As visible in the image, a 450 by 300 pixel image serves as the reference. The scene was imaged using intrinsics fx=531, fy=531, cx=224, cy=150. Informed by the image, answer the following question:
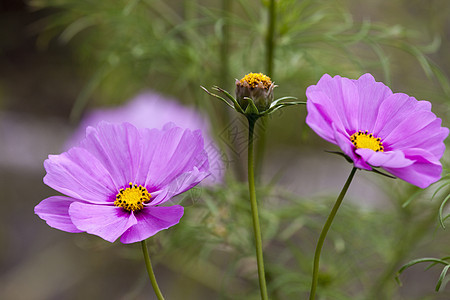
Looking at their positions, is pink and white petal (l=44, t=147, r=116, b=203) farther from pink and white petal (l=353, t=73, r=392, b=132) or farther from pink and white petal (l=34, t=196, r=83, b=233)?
pink and white petal (l=353, t=73, r=392, b=132)

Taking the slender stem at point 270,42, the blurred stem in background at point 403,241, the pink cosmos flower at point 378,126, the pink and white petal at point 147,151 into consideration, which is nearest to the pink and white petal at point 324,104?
the pink cosmos flower at point 378,126

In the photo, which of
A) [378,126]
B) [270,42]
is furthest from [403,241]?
[378,126]

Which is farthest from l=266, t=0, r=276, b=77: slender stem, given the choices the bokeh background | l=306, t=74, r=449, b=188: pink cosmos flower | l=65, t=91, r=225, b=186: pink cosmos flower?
l=306, t=74, r=449, b=188: pink cosmos flower

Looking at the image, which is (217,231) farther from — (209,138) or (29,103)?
(29,103)

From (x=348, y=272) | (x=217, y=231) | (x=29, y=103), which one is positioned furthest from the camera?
(x=29, y=103)

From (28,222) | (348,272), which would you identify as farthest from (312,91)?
(28,222)

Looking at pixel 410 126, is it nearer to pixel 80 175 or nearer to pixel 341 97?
pixel 341 97
